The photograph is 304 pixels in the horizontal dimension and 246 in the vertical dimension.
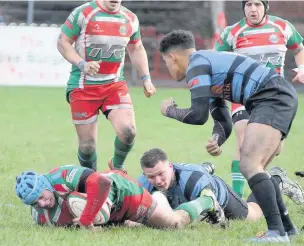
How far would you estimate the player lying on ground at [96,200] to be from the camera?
6984 millimetres

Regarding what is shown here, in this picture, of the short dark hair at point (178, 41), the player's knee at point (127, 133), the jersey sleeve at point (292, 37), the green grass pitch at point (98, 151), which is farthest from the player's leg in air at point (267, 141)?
the jersey sleeve at point (292, 37)

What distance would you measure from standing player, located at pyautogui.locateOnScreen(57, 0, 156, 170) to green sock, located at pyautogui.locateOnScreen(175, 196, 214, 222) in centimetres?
197

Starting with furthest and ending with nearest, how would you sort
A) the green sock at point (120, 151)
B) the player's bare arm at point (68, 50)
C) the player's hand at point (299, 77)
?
the green sock at point (120, 151), the player's bare arm at point (68, 50), the player's hand at point (299, 77)

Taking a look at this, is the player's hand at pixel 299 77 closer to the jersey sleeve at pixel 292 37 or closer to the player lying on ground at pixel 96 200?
the jersey sleeve at pixel 292 37

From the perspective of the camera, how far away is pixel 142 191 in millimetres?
7398

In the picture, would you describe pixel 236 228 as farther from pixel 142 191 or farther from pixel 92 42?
pixel 92 42

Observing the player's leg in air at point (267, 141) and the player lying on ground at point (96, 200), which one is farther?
the player lying on ground at point (96, 200)

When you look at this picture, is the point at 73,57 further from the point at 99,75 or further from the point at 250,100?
the point at 250,100

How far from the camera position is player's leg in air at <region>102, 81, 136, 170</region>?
9.38 m

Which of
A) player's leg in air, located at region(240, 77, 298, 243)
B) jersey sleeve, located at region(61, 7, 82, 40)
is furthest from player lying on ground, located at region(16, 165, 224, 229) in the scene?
jersey sleeve, located at region(61, 7, 82, 40)

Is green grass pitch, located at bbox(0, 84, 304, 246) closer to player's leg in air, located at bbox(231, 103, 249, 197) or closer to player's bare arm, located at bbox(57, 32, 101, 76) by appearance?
player's leg in air, located at bbox(231, 103, 249, 197)

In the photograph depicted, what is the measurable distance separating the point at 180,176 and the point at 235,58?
1246mm

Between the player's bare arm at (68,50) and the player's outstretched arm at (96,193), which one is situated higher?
the player's bare arm at (68,50)

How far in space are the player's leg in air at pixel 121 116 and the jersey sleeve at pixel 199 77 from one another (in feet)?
8.08
